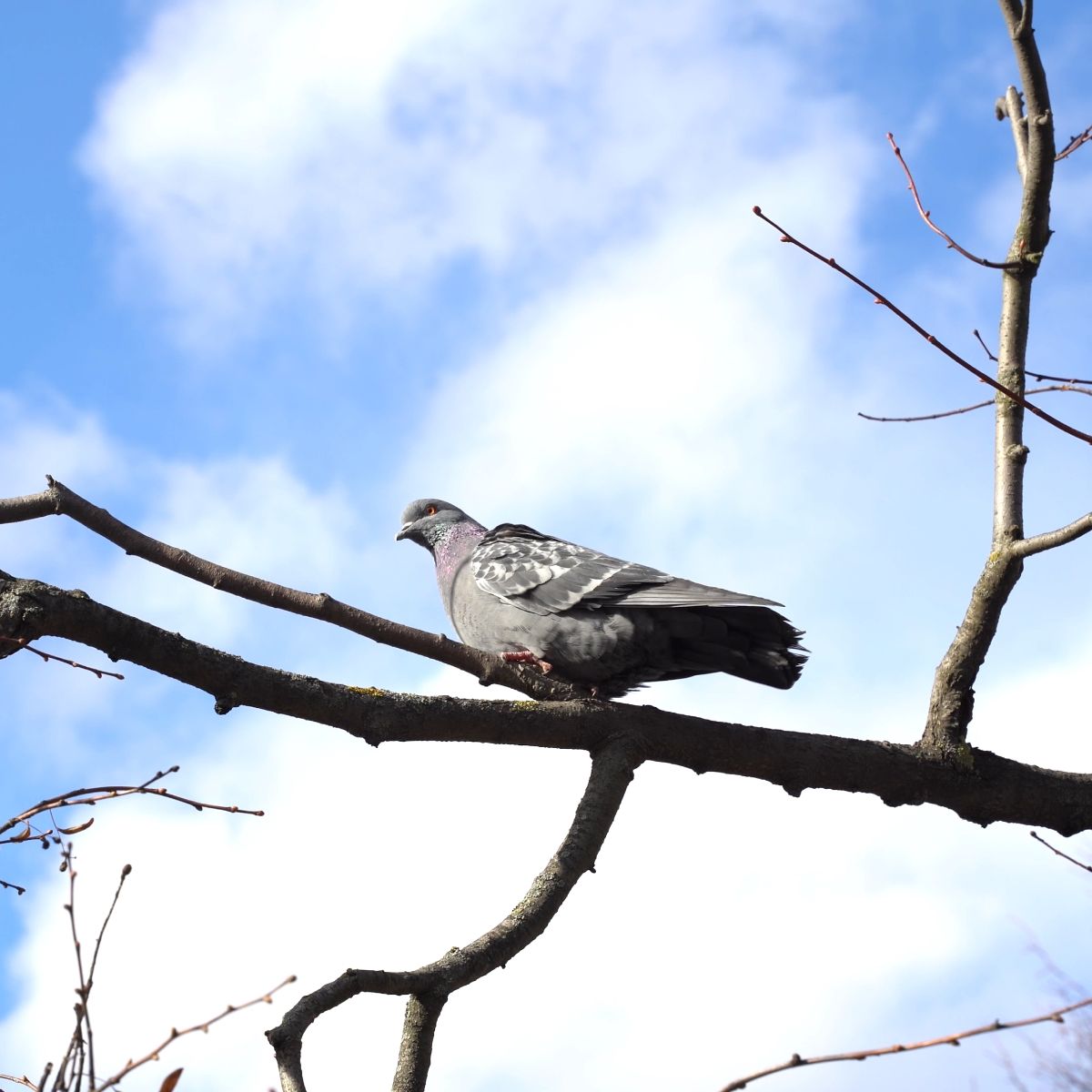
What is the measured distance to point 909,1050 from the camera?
6.64 feet

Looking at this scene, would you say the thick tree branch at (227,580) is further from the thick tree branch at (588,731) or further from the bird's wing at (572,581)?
the bird's wing at (572,581)

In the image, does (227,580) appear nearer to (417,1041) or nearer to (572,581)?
(417,1041)

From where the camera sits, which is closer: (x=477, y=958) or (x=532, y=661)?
(x=477, y=958)

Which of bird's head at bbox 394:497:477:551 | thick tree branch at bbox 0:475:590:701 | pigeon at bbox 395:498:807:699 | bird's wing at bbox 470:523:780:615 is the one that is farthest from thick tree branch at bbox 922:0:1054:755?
bird's head at bbox 394:497:477:551

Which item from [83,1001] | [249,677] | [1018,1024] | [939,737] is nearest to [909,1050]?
[1018,1024]

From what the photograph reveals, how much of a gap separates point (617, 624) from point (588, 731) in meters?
0.93

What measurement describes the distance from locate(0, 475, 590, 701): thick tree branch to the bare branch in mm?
2029

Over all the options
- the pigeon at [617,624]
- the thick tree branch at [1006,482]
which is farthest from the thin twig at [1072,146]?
the pigeon at [617,624]

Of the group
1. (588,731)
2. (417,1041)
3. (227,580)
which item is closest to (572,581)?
(588,731)

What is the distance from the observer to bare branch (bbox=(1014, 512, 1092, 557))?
374 cm

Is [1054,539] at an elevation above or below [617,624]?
below

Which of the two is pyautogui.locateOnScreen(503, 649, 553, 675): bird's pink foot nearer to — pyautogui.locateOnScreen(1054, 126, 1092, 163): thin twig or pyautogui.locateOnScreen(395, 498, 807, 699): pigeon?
pyautogui.locateOnScreen(395, 498, 807, 699): pigeon

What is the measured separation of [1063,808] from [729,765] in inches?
55.5

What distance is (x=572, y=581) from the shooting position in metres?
5.11
